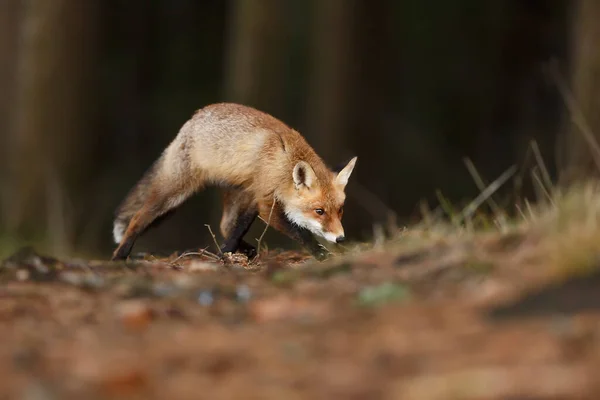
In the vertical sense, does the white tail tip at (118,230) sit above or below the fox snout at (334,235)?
below

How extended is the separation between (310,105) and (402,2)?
853 cm

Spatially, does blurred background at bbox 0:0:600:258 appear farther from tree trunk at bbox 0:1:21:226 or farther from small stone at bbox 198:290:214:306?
small stone at bbox 198:290:214:306

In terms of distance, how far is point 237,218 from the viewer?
27.2ft

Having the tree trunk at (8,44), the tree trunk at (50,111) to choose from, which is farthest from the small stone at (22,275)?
the tree trunk at (8,44)

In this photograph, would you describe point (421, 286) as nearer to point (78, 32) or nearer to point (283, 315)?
point (283, 315)

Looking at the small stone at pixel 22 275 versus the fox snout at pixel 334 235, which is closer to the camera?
the small stone at pixel 22 275

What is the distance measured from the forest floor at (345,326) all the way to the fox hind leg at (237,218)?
2.83 m

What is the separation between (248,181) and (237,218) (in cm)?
34

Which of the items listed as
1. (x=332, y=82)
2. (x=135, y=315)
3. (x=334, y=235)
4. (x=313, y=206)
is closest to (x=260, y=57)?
(x=332, y=82)

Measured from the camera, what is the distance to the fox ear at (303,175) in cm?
801

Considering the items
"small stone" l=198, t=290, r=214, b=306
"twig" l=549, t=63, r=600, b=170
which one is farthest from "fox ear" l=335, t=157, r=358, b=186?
"small stone" l=198, t=290, r=214, b=306

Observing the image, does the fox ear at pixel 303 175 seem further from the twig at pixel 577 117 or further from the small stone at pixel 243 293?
the small stone at pixel 243 293

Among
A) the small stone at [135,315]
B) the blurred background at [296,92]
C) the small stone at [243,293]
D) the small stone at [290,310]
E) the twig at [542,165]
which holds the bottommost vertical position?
the blurred background at [296,92]

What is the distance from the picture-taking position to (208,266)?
6016 mm
